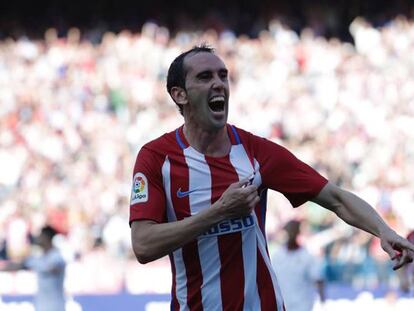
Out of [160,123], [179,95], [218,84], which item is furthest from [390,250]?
[160,123]

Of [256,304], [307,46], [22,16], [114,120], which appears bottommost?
[256,304]

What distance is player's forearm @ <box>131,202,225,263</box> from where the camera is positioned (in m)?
4.25

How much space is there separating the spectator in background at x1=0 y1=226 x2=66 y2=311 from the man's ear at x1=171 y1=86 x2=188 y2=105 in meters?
5.89

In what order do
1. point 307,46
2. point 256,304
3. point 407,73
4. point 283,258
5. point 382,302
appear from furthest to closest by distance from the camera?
point 307,46 → point 407,73 → point 382,302 → point 283,258 → point 256,304

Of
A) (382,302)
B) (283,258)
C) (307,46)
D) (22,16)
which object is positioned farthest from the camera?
(22,16)

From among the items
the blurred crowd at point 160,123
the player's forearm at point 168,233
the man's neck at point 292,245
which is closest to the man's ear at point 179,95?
the player's forearm at point 168,233

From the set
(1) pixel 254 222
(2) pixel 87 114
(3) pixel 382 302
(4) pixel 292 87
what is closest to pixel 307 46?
(4) pixel 292 87

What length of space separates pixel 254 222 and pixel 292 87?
15462mm

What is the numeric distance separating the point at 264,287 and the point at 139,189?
2.25ft

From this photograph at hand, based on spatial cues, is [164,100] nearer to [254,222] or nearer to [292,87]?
[292,87]

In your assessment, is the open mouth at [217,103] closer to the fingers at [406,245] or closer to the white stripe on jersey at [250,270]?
the white stripe on jersey at [250,270]

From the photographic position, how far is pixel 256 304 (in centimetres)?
457

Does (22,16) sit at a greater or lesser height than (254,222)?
greater

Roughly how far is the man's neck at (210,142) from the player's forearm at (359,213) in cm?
54
